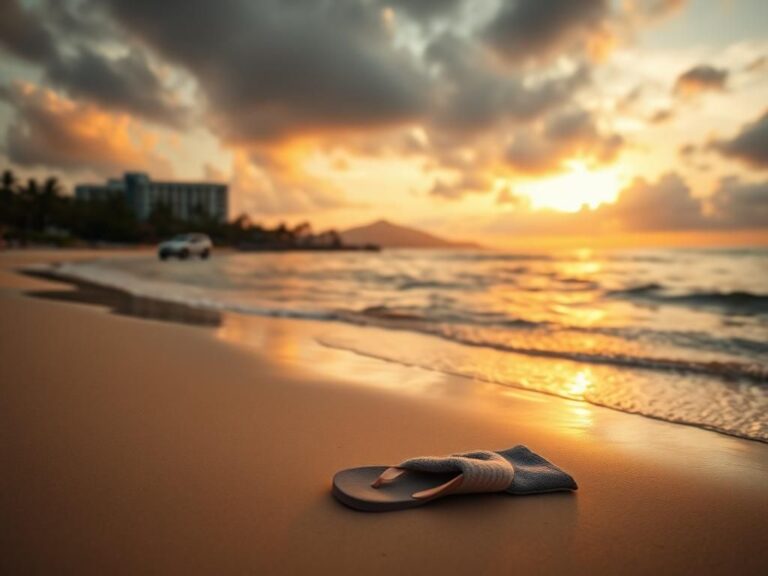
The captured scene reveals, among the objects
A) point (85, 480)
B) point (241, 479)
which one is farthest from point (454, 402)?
point (85, 480)

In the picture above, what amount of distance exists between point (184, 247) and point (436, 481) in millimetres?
34066

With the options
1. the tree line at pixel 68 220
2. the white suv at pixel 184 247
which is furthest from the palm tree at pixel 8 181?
the white suv at pixel 184 247

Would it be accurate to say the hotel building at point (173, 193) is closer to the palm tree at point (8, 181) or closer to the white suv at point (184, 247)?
the palm tree at point (8, 181)

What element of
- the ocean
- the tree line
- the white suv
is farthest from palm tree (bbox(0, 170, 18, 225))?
the ocean

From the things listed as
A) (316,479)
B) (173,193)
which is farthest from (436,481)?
(173,193)

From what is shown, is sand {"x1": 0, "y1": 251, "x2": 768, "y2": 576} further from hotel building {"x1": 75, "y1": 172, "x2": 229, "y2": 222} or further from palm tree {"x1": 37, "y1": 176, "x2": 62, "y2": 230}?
hotel building {"x1": 75, "y1": 172, "x2": 229, "y2": 222}

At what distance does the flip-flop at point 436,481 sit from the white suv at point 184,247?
33011 millimetres

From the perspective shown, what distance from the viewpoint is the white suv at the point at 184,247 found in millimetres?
32312

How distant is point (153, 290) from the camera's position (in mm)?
12703

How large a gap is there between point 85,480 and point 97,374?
6.88ft

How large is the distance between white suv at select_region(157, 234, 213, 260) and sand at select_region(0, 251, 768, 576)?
98.6 ft

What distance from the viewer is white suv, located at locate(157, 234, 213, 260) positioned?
3231cm

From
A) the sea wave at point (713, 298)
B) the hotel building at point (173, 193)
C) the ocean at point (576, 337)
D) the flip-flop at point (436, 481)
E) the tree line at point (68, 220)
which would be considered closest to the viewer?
the flip-flop at point (436, 481)

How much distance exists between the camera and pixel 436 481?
221cm
